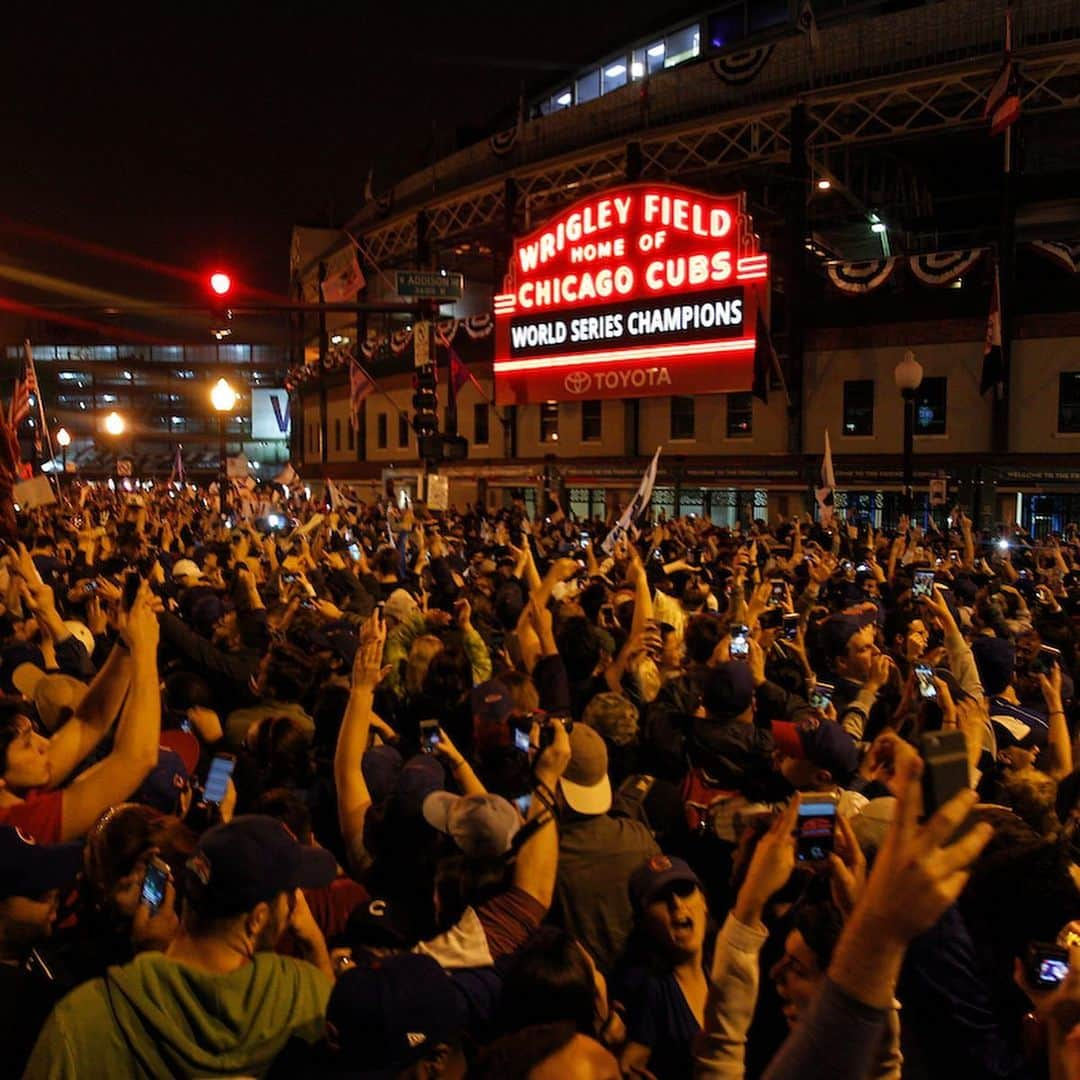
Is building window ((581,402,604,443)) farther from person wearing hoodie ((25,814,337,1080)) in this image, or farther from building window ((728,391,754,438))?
person wearing hoodie ((25,814,337,1080))

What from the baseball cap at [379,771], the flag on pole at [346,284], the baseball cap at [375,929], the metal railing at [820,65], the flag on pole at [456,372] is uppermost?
the metal railing at [820,65]

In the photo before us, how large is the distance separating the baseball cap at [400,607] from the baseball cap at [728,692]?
357 centimetres

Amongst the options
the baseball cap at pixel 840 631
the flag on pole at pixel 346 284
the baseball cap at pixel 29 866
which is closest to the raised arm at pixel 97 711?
the baseball cap at pixel 29 866

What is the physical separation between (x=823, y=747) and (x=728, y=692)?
2.22 ft

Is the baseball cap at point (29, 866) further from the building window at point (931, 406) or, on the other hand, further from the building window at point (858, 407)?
the building window at point (858, 407)

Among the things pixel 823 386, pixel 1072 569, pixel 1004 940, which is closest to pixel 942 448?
pixel 823 386

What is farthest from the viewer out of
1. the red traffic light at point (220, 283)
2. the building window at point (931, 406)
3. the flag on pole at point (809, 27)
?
the building window at point (931, 406)

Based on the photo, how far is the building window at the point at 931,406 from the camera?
26031 millimetres

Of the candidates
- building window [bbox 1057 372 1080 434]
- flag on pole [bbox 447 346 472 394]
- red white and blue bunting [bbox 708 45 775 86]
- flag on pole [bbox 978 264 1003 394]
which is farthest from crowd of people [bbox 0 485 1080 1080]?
red white and blue bunting [bbox 708 45 775 86]

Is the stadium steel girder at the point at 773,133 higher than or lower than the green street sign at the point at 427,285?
higher

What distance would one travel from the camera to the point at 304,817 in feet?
12.5

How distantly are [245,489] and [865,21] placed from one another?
20.3 meters

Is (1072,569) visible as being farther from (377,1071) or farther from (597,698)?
(377,1071)

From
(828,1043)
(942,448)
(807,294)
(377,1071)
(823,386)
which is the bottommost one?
(377,1071)
